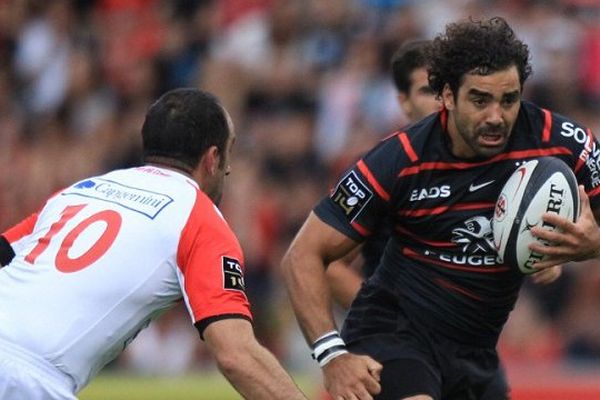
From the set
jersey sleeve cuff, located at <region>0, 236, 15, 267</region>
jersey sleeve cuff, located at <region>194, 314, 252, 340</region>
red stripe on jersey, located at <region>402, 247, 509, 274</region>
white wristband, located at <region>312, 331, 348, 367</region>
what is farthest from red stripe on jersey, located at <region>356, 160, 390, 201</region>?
jersey sleeve cuff, located at <region>0, 236, 15, 267</region>

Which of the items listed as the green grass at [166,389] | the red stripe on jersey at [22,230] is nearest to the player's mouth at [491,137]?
the red stripe on jersey at [22,230]

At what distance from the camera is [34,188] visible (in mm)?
13430

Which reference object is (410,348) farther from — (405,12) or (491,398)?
(405,12)

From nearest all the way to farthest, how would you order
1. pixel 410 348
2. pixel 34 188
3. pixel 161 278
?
pixel 161 278, pixel 410 348, pixel 34 188

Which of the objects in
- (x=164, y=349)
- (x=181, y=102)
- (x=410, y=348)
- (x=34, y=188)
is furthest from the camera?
(x=34, y=188)

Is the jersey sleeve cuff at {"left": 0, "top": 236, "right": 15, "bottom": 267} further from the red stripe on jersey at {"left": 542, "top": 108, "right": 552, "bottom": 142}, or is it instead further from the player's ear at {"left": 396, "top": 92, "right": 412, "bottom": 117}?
the player's ear at {"left": 396, "top": 92, "right": 412, "bottom": 117}

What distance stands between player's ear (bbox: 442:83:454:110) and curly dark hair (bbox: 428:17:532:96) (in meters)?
0.02

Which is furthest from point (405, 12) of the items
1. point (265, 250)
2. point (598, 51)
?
point (265, 250)

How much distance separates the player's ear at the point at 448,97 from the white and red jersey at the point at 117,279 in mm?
1295

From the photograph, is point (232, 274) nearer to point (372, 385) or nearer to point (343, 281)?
point (372, 385)

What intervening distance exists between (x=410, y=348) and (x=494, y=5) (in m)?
7.55

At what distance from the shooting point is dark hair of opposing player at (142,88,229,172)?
596cm

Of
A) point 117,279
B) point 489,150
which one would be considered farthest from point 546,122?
point 117,279

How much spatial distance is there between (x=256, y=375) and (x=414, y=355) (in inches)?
51.3
